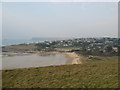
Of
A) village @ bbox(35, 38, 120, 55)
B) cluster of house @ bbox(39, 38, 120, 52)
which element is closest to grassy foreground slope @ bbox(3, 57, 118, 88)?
village @ bbox(35, 38, 120, 55)

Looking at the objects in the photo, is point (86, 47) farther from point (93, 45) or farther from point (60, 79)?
point (60, 79)

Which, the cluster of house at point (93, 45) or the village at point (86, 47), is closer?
the village at point (86, 47)

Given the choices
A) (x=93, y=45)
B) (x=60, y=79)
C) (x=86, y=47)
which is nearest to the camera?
(x=60, y=79)

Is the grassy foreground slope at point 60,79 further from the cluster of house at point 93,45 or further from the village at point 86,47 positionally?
the cluster of house at point 93,45

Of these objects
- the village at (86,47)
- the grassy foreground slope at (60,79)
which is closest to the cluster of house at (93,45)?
the village at (86,47)

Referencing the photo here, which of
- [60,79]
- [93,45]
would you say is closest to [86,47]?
[93,45]

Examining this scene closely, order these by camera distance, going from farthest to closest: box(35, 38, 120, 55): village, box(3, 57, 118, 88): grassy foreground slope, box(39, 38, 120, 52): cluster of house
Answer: box(39, 38, 120, 52): cluster of house → box(35, 38, 120, 55): village → box(3, 57, 118, 88): grassy foreground slope

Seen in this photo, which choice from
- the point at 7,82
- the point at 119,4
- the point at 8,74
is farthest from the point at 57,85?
the point at 119,4

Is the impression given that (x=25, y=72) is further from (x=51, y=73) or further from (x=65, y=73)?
(x=65, y=73)

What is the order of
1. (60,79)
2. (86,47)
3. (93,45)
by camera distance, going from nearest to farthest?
(60,79)
(86,47)
(93,45)

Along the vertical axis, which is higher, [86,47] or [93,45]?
[86,47]

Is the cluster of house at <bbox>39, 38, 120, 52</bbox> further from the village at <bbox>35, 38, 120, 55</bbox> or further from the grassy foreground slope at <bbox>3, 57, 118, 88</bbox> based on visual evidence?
the grassy foreground slope at <bbox>3, 57, 118, 88</bbox>
